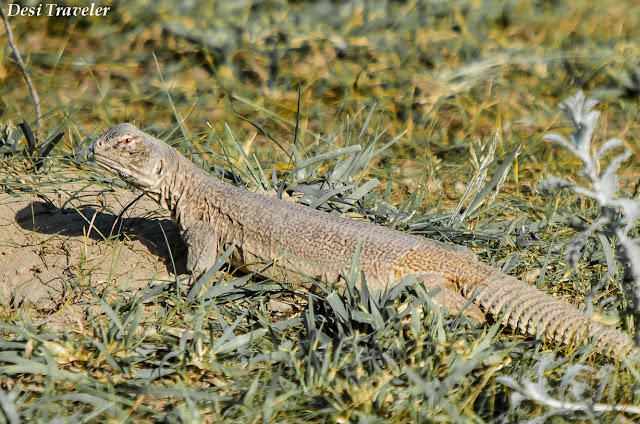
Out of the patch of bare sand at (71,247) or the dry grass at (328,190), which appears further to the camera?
the patch of bare sand at (71,247)

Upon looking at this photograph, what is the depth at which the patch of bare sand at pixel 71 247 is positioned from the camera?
11.9ft

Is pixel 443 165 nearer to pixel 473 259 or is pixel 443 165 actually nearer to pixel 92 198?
pixel 473 259

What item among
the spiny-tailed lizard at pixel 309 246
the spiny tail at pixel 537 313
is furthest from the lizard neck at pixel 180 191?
the spiny tail at pixel 537 313

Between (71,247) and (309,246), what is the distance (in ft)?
4.88

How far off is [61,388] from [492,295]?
2103mm

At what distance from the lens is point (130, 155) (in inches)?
154

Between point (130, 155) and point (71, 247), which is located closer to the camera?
point (130, 155)

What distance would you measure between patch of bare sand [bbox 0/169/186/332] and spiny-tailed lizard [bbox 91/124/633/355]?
278 millimetres

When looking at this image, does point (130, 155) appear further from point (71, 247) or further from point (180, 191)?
point (71, 247)

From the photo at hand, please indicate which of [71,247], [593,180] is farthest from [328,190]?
[593,180]

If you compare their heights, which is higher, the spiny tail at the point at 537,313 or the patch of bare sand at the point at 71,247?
the spiny tail at the point at 537,313

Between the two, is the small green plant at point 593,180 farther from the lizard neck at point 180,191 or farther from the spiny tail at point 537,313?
the lizard neck at point 180,191

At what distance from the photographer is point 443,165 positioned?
5508 mm

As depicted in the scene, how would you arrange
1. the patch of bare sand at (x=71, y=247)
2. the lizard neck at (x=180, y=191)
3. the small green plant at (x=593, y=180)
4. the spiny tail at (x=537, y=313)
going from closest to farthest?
the small green plant at (x=593, y=180), the spiny tail at (x=537, y=313), the patch of bare sand at (x=71, y=247), the lizard neck at (x=180, y=191)
